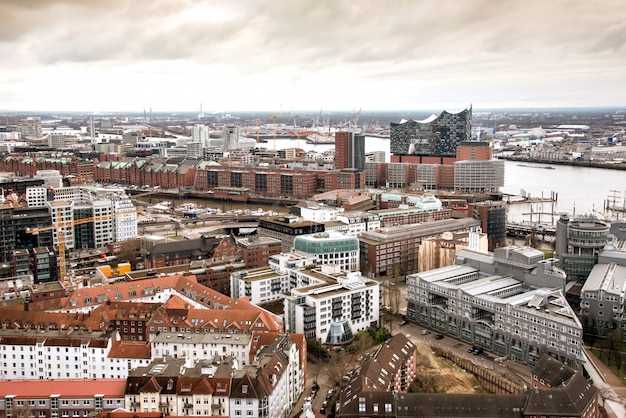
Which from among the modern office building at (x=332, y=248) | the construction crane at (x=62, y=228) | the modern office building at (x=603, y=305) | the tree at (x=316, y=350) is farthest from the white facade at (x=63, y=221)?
the modern office building at (x=603, y=305)

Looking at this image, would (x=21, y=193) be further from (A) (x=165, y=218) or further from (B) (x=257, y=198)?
(B) (x=257, y=198)

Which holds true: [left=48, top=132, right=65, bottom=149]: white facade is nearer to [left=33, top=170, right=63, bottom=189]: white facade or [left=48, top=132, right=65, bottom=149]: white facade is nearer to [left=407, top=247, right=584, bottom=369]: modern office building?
[left=33, top=170, right=63, bottom=189]: white facade

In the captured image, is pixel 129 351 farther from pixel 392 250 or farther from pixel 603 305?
pixel 392 250

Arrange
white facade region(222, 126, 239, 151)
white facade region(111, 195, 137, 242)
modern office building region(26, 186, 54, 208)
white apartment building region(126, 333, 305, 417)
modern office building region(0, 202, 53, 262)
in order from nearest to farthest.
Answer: white apartment building region(126, 333, 305, 417), modern office building region(0, 202, 53, 262), white facade region(111, 195, 137, 242), modern office building region(26, 186, 54, 208), white facade region(222, 126, 239, 151)

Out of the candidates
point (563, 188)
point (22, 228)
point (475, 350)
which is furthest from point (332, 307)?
point (563, 188)

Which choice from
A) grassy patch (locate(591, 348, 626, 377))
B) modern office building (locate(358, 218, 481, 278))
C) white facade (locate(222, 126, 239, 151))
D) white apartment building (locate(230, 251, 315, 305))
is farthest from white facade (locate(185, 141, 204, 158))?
grassy patch (locate(591, 348, 626, 377))

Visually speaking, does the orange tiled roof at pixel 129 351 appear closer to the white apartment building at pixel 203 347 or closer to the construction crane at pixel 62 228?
→ the white apartment building at pixel 203 347
